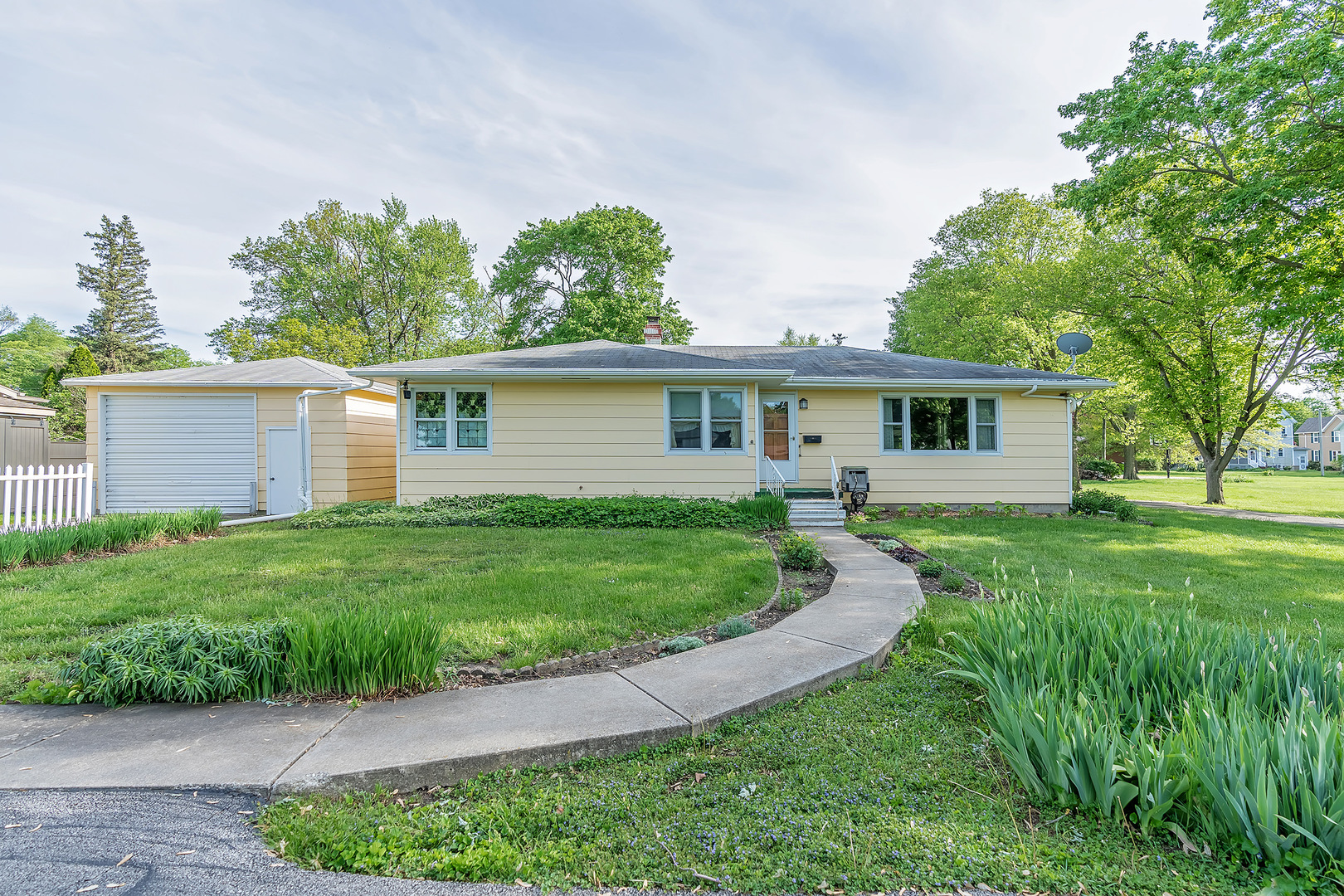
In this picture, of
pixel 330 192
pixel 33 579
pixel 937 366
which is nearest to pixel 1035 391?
pixel 937 366

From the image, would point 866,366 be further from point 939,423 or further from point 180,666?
point 180,666

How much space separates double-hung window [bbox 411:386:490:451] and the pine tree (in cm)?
3403

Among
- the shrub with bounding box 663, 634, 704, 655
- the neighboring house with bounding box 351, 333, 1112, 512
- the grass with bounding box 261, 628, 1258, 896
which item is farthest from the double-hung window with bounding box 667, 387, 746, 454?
the grass with bounding box 261, 628, 1258, 896

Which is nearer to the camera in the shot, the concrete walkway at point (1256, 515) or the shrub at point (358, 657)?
the shrub at point (358, 657)

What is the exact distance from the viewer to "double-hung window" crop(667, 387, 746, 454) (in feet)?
35.3

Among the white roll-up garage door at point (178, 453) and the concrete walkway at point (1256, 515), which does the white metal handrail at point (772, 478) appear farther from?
the white roll-up garage door at point (178, 453)

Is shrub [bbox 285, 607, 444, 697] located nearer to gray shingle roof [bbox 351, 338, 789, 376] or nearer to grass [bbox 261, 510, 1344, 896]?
grass [bbox 261, 510, 1344, 896]

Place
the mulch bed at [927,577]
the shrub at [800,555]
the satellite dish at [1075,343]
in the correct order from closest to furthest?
the mulch bed at [927,577] → the shrub at [800,555] → the satellite dish at [1075,343]

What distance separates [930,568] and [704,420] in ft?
18.0

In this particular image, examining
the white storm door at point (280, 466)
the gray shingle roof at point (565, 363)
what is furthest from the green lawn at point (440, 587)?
the white storm door at point (280, 466)

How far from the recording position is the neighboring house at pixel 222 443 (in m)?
11.5

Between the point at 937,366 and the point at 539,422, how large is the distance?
8.70 m

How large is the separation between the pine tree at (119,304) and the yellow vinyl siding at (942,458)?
4034cm

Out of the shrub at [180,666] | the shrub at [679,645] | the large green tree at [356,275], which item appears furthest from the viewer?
the large green tree at [356,275]
